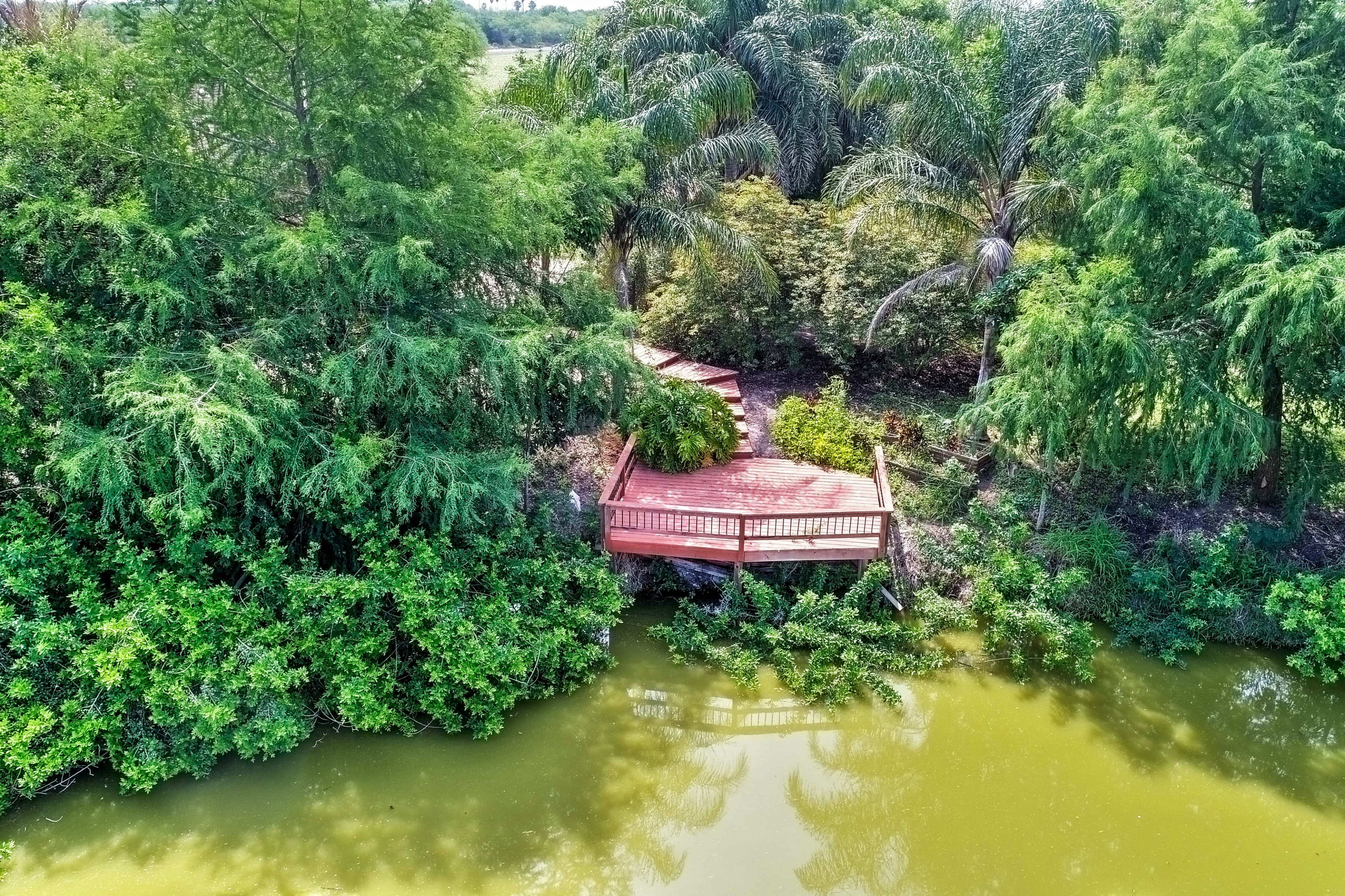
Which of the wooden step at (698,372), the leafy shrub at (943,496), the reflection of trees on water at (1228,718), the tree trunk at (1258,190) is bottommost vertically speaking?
the reflection of trees on water at (1228,718)

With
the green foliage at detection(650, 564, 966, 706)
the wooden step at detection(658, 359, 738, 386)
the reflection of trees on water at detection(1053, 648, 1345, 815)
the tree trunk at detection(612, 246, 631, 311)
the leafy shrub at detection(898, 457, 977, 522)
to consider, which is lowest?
→ the reflection of trees on water at detection(1053, 648, 1345, 815)

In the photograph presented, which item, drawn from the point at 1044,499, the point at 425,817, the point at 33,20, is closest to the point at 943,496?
the point at 1044,499

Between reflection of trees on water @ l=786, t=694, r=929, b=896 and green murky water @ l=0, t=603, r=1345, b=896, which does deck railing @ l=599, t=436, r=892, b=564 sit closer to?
green murky water @ l=0, t=603, r=1345, b=896

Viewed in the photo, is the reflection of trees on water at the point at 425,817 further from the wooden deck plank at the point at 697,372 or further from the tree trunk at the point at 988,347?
the tree trunk at the point at 988,347

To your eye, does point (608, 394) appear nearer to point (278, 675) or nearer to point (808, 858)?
point (278, 675)

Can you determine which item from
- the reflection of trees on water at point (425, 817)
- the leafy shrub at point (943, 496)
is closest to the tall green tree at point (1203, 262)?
the leafy shrub at point (943, 496)

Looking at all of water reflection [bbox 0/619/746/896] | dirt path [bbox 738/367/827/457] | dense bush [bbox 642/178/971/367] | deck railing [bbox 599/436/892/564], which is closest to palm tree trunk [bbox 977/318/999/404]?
dense bush [bbox 642/178/971/367]
